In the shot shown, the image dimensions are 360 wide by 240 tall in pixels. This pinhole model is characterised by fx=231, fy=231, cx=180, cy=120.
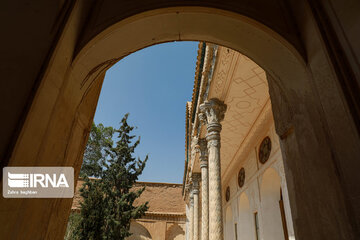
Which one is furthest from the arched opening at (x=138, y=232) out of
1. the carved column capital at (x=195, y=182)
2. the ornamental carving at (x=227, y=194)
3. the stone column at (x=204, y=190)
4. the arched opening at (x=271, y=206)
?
the stone column at (x=204, y=190)

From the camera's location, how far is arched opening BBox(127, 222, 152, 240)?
18.3 m

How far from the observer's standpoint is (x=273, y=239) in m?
7.05

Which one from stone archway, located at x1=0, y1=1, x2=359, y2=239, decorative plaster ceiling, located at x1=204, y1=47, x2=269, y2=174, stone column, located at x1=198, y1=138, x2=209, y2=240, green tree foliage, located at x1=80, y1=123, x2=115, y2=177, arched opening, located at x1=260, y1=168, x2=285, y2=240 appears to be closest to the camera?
stone archway, located at x1=0, y1=1, x2=359, y2=239

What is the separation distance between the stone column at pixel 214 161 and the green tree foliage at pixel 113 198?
5855 mm

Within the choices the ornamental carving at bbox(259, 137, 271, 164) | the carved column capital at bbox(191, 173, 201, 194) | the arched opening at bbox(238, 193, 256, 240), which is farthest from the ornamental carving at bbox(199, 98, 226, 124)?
the carved column capital at bbox(191, 173, 201, 194)

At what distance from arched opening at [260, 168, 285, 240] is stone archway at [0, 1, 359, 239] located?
6.12 meters

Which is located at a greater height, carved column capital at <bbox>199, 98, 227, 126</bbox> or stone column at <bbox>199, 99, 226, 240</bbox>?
carved column capital at <bbox>199, 98, 227, 126</bbox>

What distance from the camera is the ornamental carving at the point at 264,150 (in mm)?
7323

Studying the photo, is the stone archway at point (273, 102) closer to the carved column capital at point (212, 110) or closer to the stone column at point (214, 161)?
the stone column at point (214, 161)

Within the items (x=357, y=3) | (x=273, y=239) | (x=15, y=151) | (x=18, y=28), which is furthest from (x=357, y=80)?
(x=273, y=239)

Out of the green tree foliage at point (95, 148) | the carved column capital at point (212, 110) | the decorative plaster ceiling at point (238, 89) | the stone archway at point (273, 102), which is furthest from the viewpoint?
the green tree foliage at point (95, 148)

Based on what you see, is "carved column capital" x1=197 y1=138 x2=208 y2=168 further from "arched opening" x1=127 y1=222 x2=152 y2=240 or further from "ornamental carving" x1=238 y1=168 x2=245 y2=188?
"arched opening" x1=127 y1=222 x2=152 y2=240

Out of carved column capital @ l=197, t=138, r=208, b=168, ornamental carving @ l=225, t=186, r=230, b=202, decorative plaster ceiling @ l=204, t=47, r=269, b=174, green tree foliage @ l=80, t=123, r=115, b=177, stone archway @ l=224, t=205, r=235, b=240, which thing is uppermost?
green tree foliage @ l=80, t=123, r=115, b=177

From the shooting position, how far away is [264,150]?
7.68m
